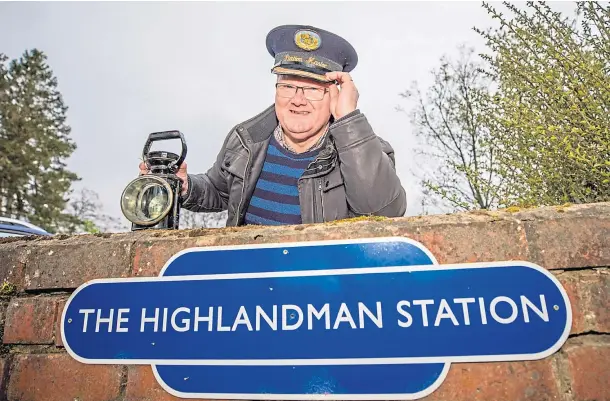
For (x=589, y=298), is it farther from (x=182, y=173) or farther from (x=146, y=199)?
(x=182, y=173)

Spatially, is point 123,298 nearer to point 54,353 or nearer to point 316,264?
point 54,353

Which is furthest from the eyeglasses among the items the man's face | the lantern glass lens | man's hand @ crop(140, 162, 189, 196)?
the lantern glass lens

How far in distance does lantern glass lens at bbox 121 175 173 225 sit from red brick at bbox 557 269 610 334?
1087 millimetres

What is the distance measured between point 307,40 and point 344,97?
645 mm

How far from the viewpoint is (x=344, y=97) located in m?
1.50

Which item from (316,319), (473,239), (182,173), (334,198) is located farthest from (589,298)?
(182,173)

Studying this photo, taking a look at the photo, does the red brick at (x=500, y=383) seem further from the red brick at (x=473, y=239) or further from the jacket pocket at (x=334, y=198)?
the jacket pocket at (x=334, y=198)

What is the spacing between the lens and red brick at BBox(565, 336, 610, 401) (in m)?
0.77

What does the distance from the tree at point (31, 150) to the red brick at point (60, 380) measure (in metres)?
24.3

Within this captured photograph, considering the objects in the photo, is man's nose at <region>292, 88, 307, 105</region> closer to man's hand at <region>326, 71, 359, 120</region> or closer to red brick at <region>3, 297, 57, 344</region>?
man's hand at <region>326, 71, 359, 120</region>

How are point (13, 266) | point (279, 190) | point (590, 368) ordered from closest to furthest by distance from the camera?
point (590, 368)
point (13, 266)
point (279, 190)

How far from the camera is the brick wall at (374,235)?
80cm

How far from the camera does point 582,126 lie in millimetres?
1567

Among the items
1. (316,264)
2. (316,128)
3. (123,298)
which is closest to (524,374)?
(316,264)
